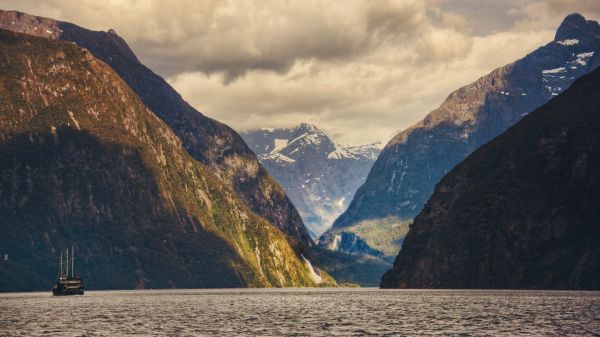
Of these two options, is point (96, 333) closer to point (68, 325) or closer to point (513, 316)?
point (68, 325)

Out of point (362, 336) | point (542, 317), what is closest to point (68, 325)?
point (362, 336)

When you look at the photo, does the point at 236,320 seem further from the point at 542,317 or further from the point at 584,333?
the point at 584,333

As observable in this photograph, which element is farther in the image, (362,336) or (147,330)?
(147,330)

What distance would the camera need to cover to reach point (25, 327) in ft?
550

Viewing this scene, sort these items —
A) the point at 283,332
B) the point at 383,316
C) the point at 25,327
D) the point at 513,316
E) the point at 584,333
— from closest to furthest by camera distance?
the point at 584,333
the point at 283,332
the point at 25,327
the point at 513,316
the point at 383,316

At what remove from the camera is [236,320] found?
186m

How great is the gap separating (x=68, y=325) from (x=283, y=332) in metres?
46.2

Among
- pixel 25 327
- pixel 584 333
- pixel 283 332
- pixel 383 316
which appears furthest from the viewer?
pixel 383 316

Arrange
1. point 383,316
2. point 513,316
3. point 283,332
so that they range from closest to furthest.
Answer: point 283,332 < point 513,316 < point 383,316

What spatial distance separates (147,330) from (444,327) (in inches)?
2025

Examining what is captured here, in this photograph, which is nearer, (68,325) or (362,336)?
(362,336)

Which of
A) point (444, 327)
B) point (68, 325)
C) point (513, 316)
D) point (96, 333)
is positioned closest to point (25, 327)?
point (68, 325)

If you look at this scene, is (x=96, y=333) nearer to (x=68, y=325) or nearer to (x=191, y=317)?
(x=68, y=325)

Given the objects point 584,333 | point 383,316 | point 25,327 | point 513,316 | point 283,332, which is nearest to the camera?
point 584,333
